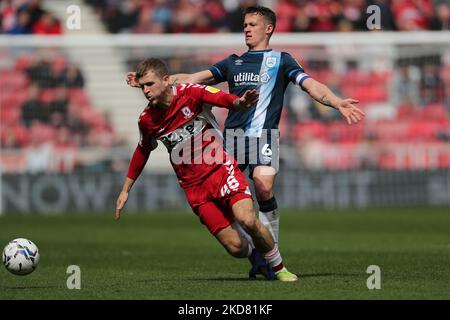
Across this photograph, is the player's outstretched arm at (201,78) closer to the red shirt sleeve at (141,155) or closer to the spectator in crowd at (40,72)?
the red shirt sleeve at (141,155)

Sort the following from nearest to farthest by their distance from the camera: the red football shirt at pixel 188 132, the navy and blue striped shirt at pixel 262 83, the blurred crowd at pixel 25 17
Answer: the red football shirt at pixel 188 132 < the navy and blue striped shirt at pixel 262 83 < the blurred crowd at pixel 25 17

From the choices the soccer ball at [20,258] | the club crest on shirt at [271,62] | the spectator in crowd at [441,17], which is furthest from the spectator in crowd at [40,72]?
the soccer ball at [20,258]

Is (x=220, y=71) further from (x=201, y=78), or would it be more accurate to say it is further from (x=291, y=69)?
(x=291, y=69)

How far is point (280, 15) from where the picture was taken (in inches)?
989

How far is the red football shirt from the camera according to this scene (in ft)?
31.2

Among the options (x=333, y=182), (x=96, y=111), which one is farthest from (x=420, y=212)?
(x=96, y=111)

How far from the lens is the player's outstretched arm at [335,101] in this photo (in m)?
8.86

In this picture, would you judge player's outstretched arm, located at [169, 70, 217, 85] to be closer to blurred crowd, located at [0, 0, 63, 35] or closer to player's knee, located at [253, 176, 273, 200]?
player's knee, located at [253, 176, 273, 200]

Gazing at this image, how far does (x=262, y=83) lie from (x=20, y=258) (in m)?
2.81

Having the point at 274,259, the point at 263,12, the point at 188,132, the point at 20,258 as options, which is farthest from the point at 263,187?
the point at 20,258

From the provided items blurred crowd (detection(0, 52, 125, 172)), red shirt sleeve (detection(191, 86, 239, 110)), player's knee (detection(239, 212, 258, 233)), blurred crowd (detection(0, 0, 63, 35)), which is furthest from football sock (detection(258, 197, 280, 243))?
blurred crowd (detection(0, 0, 63, 35))

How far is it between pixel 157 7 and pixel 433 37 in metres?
6.53

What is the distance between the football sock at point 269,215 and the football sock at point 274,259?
1.74 feet
